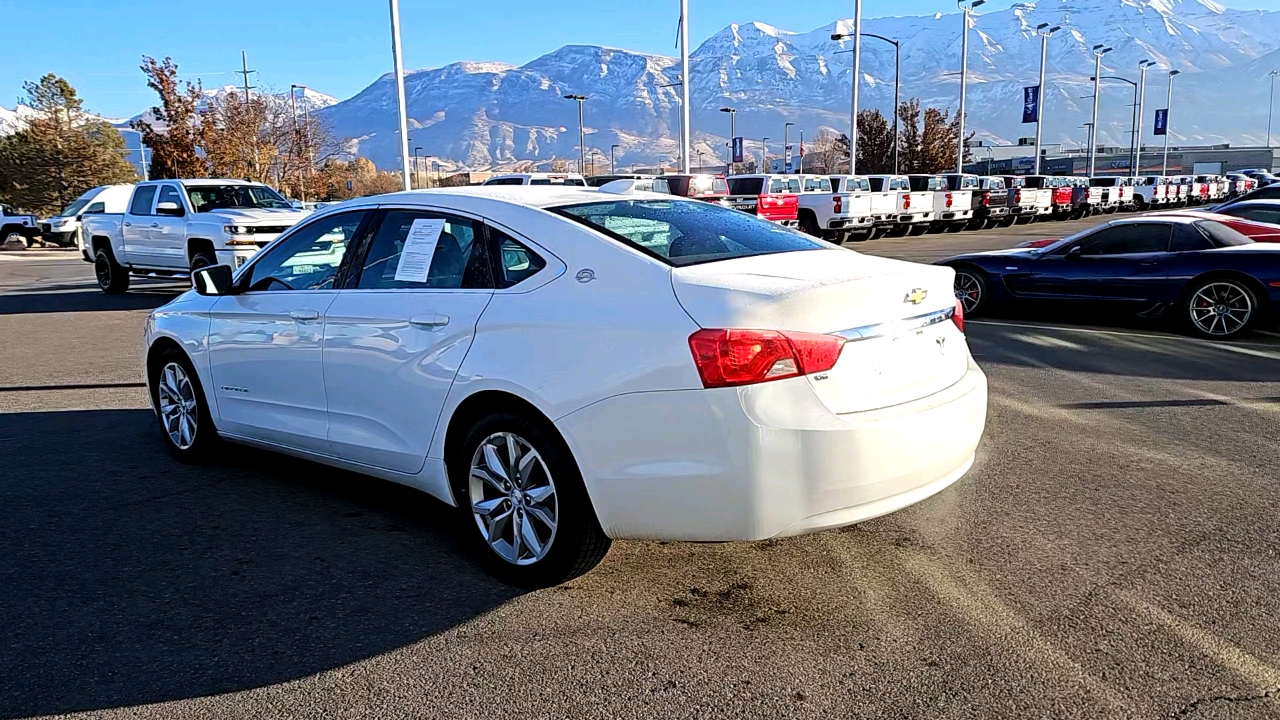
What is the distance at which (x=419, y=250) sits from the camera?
4660 millimetres

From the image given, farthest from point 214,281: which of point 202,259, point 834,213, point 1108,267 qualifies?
point 834,213

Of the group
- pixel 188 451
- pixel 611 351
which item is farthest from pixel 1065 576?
pixel 188 451

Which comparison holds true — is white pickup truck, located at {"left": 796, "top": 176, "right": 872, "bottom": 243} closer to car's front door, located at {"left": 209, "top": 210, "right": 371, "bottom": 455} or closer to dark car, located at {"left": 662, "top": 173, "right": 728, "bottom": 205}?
dark car, located at {"left": 662, "top": 173, "right": 728, "bottom": 205}

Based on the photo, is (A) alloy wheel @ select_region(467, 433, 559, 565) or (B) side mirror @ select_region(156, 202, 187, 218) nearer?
(A) alloy wheel @ select_region(467, 433, 559, 565)

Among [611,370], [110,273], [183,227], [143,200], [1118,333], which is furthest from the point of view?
[110,273]

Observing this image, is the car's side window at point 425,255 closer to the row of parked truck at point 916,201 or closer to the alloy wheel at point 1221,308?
the alloy wheel at point 1221,308

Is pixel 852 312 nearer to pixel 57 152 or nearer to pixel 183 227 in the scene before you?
pixel 183 227

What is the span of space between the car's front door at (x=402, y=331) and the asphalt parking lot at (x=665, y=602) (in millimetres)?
516

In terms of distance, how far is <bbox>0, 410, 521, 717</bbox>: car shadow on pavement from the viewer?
3.54 meters

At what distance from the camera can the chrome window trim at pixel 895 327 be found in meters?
3.71

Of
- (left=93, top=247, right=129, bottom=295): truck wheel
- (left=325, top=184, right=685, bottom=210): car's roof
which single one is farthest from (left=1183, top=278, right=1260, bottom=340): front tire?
(left=93, top=247, right=129, bottom=295): truck wheel

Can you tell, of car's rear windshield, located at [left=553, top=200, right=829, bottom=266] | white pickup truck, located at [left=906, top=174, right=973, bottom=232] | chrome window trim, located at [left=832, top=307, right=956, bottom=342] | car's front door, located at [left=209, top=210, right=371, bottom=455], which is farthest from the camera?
white pickup truck, located at [left=906, top=174, right=973, bottom=232]

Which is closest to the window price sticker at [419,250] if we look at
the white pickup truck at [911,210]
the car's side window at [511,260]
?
the car's side window at [511,260]

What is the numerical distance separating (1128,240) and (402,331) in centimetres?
947
